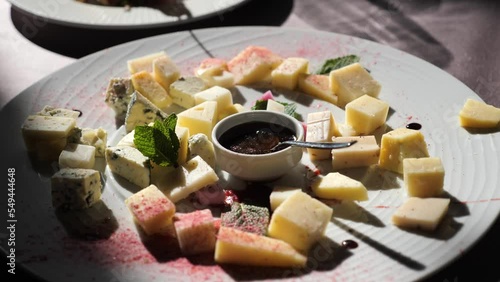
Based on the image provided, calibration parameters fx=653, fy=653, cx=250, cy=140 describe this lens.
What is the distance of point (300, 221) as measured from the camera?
1.79m

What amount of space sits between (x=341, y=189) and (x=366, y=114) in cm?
42

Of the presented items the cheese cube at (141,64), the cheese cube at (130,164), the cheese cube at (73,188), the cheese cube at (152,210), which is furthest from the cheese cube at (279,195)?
the cheese cube at (141,64)

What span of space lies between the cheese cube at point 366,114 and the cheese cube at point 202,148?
1.73 feet

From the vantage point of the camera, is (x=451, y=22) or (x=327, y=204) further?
(x=451, y=22)

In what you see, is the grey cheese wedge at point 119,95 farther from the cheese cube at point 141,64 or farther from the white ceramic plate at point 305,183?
the cheese cube at point 141,64

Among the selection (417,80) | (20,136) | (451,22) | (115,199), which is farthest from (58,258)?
(451,22)

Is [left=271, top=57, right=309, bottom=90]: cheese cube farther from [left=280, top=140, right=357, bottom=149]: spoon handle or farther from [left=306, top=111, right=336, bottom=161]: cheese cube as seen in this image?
[left=280, top=140, right=357, bottom=149]: spoon handle

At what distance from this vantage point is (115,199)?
6.84 ft

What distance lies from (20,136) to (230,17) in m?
1.38

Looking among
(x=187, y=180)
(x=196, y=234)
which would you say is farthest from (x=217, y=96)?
(x=196, y=234)

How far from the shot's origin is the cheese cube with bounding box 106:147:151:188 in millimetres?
2092

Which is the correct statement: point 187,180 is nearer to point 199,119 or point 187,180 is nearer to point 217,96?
point 199,119

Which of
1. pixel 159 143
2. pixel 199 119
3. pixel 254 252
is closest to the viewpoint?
pixel 254 252

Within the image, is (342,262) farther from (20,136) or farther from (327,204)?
(20,136)
